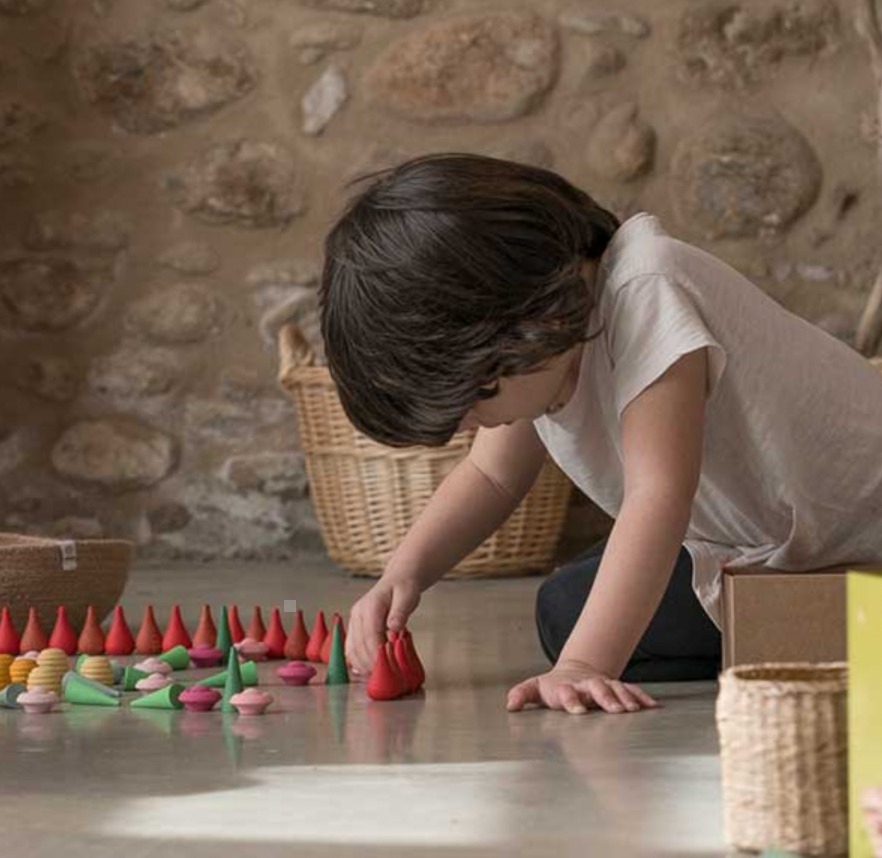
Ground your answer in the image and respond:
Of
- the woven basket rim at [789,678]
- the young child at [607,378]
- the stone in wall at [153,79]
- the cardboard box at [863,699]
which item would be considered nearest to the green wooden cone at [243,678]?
the young child at [607,378]

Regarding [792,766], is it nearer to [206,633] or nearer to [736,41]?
[206,633]

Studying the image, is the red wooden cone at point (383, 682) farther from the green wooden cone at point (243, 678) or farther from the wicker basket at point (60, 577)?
the wicker basket at point (60, 577)

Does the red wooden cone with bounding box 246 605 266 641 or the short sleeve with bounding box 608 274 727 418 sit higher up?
the short sleeve with bounding box 608 274 727 418

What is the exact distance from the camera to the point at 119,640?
2137mm

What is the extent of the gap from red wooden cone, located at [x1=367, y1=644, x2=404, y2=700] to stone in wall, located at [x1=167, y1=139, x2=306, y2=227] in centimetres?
203

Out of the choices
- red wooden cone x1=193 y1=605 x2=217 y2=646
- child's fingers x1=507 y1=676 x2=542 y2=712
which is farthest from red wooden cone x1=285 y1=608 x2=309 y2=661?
child's fingers x1=507 y1=676 x2=542 y2=712

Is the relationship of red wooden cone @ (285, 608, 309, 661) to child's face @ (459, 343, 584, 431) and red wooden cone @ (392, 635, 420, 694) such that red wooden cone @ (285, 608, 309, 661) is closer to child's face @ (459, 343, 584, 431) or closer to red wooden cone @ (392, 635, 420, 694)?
red wooden cone @ (392, 635, 420, 694)

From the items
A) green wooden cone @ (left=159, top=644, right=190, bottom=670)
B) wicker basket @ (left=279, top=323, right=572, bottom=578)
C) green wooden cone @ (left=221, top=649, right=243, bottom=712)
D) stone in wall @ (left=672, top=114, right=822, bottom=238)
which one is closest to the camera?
green wooden cone @ (left=221, top=649, right=243, bottom=712)

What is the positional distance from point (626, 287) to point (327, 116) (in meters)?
2.09

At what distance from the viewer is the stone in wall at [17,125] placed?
3676mm

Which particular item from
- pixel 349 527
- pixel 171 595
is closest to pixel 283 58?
pixel 349 527

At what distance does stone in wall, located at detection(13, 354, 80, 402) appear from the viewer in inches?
145

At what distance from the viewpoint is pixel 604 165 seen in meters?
3.58

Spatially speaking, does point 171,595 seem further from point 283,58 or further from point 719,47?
point 719,47
